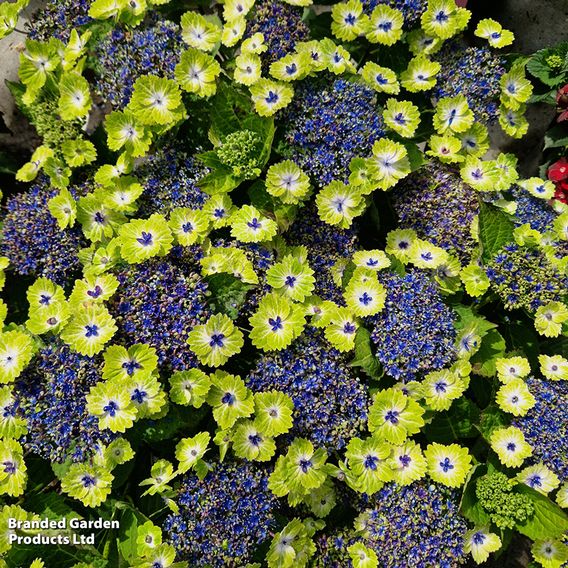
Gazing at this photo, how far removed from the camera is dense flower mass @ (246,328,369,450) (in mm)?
2299

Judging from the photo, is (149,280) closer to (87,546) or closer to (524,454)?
(87,546)

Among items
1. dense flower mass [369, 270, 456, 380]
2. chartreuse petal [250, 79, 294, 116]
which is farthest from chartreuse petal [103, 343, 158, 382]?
chartreuse petal [250, 79, 294, 116]

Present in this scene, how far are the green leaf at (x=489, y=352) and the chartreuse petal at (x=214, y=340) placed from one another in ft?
3.93

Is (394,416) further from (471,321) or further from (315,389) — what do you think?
(471,321)

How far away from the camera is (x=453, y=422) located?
8.29ft

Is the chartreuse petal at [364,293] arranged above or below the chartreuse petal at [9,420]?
above

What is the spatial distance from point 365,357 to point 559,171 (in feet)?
6.01

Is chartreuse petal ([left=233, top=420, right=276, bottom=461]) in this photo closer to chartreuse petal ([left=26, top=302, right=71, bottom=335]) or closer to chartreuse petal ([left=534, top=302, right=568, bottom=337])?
chartreuse petal ([left=26, top=302, right=71, bottom=335])

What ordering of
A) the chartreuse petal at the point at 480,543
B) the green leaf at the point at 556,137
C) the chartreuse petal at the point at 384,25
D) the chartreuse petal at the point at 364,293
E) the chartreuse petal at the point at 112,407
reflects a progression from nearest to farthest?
the chartreuse petal at the point at 112,407
the chartreuse petal at the point at 480,543
the chartreuse petal at the point at 364,293
the chartreuse petal at the point at 384,25
the green leaf at the point at 556,137

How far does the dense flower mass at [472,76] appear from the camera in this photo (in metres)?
2.85

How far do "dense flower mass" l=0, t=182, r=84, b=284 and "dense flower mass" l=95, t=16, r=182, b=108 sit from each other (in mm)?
695

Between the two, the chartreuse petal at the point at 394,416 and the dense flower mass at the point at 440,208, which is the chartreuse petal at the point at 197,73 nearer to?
the dense flower mass at the point at 440,208

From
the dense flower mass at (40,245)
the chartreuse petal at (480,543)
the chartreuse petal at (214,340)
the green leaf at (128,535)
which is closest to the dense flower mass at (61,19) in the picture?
the dense flower mass at (40,245)

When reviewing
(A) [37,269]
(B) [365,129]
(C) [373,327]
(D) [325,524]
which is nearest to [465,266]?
(C) [373,327]
